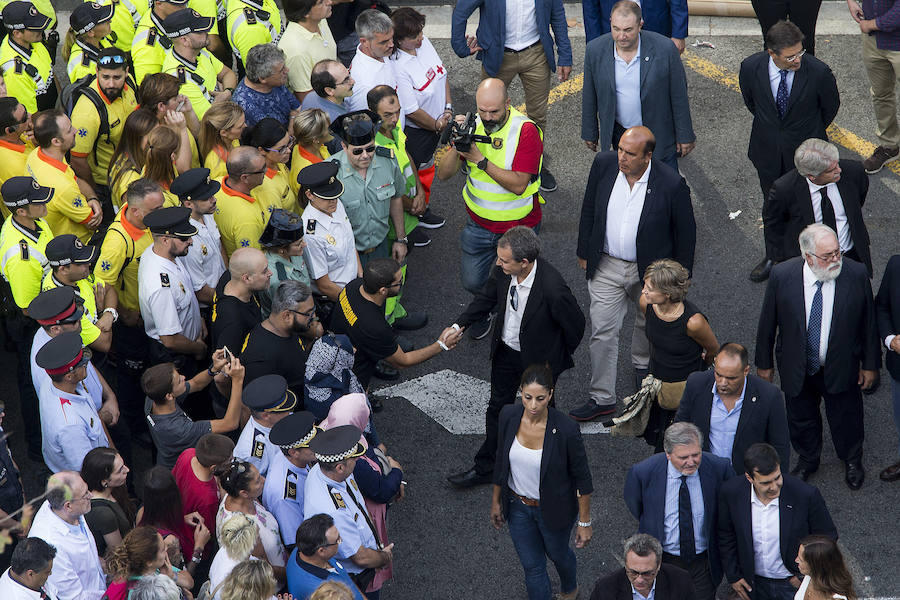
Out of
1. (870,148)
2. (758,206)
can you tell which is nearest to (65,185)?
(758,206)

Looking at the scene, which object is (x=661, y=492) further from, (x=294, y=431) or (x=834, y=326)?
(x=294, y=431)

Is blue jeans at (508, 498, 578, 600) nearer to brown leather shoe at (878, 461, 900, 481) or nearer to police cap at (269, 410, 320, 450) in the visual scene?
police cap at (269, 410, 320, 450)

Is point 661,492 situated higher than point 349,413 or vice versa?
point 349,413

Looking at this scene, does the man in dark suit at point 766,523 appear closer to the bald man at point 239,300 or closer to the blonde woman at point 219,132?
the bald man at point 239,300

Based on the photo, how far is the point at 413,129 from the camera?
982 cm

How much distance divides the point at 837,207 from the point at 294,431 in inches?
168

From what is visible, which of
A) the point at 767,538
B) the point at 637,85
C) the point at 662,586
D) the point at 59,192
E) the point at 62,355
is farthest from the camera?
the point at 637,85

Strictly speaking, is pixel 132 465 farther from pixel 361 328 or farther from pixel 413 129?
pixel 413 129

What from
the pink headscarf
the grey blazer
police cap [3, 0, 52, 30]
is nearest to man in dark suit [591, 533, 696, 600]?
the pink headscarf

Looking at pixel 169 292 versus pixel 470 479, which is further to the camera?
pixel 470 479

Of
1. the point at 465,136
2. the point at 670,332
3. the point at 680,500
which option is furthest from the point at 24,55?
the point at 680,500

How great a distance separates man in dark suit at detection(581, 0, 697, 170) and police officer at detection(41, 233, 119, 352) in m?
4.38

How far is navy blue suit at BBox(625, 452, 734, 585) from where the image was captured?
6.00 meters

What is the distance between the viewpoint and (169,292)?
7.15m
